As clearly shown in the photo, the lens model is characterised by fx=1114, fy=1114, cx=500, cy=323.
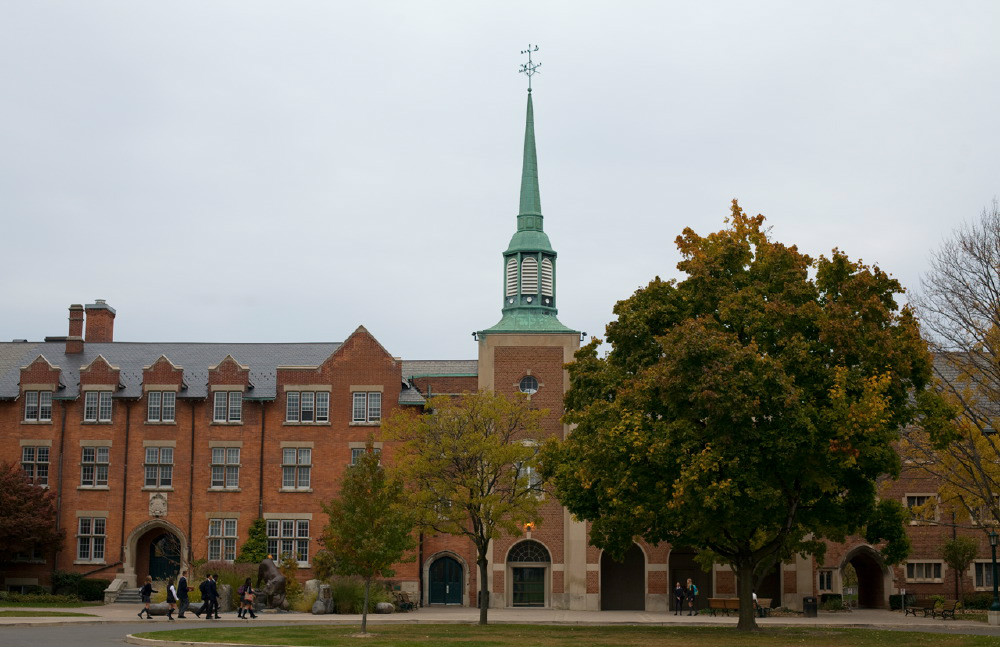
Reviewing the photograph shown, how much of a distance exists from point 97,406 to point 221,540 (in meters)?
9.33

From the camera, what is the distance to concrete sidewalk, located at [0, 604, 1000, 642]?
38.4 m

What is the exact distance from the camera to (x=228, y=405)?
56062 mm

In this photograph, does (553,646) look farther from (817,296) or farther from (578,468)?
(817,296)

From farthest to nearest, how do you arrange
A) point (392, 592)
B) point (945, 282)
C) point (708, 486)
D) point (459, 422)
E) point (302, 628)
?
1. point (392, 592)
2. point (459, 422)
3. point (945, 282)
4. point (302, 628)
5. point (708, 486)

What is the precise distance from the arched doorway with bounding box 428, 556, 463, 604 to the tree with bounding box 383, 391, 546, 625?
477 inches

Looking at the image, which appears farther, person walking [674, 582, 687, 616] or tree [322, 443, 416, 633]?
person walking [674, 582, 687, 616]

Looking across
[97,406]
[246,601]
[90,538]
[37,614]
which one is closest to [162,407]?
[97,406]

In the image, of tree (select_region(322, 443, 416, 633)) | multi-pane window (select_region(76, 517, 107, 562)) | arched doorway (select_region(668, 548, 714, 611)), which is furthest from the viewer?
multi-pane window (select_region(76, 517, 107, 562))

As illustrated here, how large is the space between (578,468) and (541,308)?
20786 millimetres

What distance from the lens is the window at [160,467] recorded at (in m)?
55.6

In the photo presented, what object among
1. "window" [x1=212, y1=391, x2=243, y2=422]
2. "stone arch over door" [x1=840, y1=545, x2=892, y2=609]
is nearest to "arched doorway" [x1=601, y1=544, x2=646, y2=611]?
"stone arch over door" [x1=840, y1=545, x2=892, y2=609]

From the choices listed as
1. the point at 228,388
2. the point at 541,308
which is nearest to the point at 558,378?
the point at 541,308

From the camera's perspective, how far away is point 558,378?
179ft

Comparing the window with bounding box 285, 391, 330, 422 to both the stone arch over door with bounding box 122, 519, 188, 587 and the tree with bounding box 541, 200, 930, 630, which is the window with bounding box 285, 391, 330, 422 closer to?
the stone arch over door with bounding box 122, 519, 188, 587
